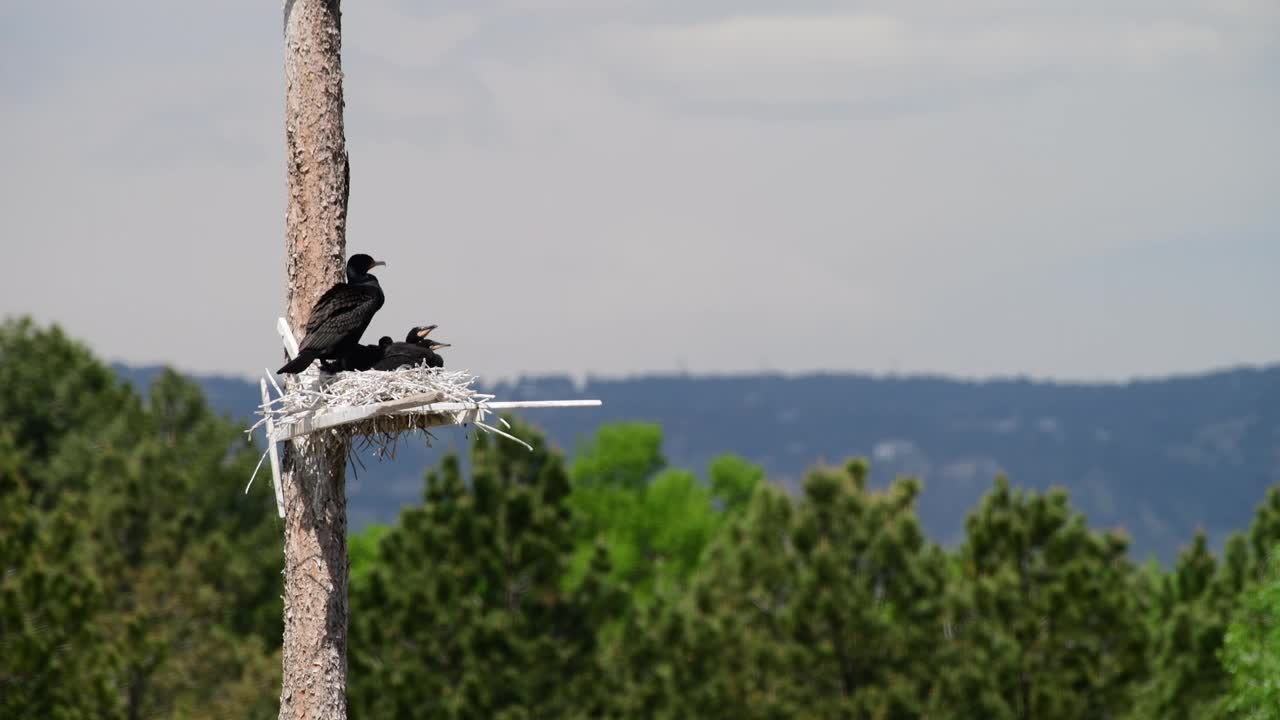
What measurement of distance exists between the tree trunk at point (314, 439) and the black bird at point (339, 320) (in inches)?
32.9

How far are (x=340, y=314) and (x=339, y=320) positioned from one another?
0.17 feet

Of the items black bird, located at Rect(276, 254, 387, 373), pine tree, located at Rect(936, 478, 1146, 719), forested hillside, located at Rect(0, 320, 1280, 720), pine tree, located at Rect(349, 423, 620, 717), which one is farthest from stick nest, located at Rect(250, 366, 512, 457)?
pine tree, located at Rect(936, 478, 1146, 719)

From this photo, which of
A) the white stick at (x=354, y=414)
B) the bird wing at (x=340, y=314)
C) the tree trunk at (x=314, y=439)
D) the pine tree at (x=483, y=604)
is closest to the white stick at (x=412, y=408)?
the white stick at (x=354, y=414)

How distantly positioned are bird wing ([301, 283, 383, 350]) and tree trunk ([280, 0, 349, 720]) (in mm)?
930

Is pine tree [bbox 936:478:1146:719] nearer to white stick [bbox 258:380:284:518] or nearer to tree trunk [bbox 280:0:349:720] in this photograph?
tree trunk [bbox 280:0:349:720]

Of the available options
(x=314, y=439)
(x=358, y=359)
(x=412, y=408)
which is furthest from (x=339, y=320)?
(x=314, y=439)

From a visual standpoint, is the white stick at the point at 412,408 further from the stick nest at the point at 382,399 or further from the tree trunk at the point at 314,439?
the tree trunk at the point at 314,439

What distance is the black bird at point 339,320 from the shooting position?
1173 cm

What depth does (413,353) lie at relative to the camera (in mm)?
12016

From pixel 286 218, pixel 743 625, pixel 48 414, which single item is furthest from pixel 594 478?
pixel 286 218

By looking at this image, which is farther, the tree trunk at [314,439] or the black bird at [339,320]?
the tree trunk at [314,439]

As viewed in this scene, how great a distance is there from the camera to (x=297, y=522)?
1279 cm

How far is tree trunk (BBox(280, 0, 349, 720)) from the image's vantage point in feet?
41.5

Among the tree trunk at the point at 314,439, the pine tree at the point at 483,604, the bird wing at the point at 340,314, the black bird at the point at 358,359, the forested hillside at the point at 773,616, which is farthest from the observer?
the pine tree at the point at 483,604
